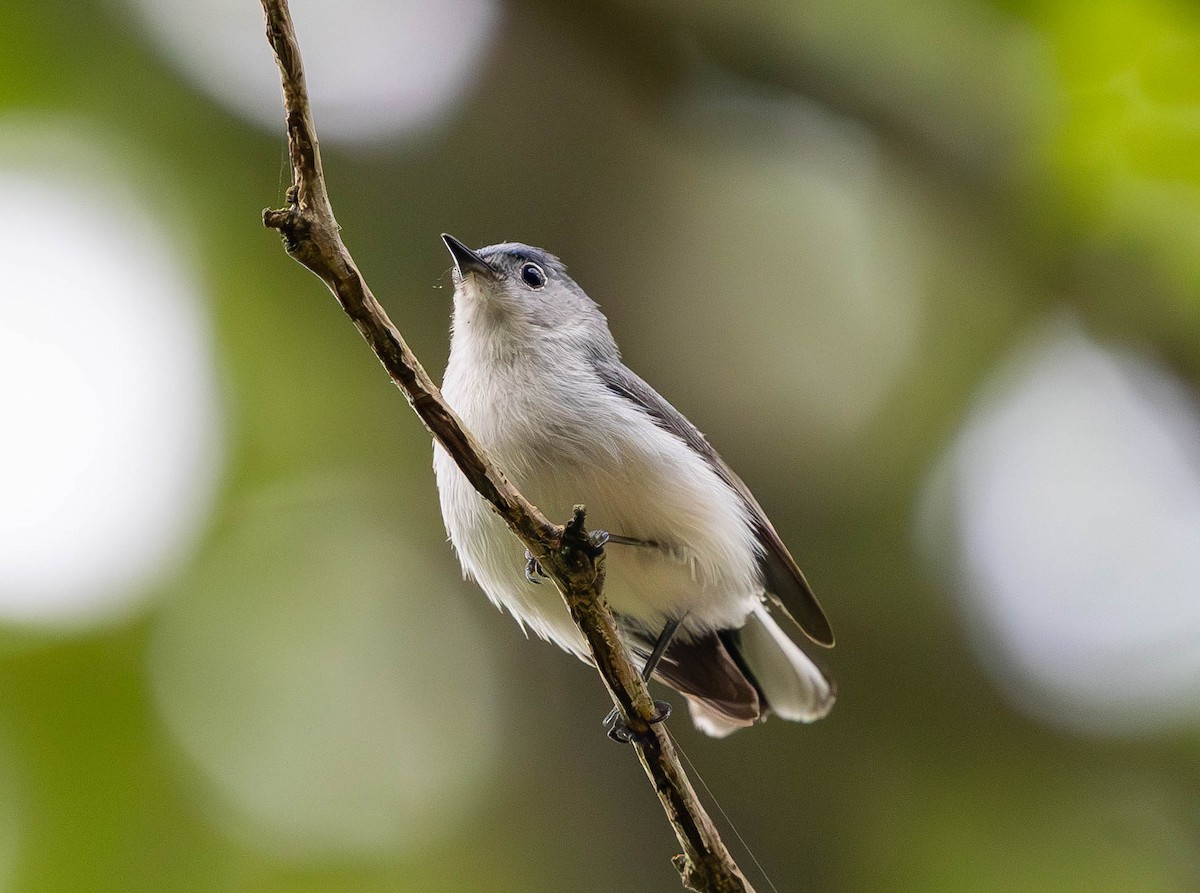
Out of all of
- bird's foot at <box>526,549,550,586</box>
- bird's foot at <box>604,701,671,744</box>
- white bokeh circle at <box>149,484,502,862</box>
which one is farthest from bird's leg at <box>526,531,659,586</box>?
white bokeh circle at <box>149,484,502,862</box>

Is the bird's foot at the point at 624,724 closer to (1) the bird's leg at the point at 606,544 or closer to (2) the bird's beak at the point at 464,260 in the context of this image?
(1) the bird's leg at the point at 606,544

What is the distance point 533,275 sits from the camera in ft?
9.25

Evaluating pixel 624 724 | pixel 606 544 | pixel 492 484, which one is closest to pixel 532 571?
pixel 606 544

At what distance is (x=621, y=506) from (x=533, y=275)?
920 millimetres

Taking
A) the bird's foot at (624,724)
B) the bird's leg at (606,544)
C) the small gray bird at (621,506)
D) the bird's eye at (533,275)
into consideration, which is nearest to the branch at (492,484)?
the bird's foot at (624,724)

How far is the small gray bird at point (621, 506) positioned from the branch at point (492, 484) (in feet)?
1.59

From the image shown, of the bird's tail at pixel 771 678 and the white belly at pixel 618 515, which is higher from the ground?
the white belly at pixel 618 515

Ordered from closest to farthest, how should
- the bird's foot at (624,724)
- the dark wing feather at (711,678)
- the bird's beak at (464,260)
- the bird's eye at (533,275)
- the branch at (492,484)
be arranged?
the branch at (492,484) → the bird's foot at (624,724) → the bird's beak at (464,260) → the dark wing feather at (711,678) → the bird's eye at (533,275)

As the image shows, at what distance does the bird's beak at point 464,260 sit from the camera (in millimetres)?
2372

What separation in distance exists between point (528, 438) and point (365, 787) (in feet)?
6.21

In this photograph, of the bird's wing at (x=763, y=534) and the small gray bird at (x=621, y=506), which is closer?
the small gray bird at (x=621, y=506)

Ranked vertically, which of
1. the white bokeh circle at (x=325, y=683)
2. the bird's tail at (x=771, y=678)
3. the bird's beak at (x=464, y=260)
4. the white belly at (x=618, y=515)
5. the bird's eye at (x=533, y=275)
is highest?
the bird's eye at (x=533, y=275)

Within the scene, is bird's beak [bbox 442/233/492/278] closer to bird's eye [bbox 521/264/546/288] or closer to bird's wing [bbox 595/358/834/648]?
bird's eye [bbox 521/264/546/288]

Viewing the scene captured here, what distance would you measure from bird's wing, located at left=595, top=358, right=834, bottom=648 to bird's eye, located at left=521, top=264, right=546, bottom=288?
0.32m
